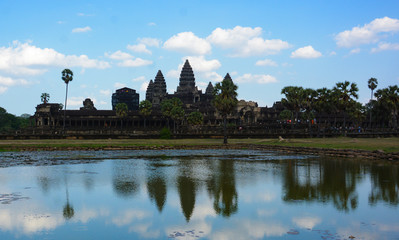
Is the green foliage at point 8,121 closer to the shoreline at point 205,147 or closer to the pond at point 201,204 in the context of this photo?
the shoreline at point 205,147

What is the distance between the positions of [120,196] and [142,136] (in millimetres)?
72216

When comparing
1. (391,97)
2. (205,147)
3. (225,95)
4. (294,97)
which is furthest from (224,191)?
(391,97)

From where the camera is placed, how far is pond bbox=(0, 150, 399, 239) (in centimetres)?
1452

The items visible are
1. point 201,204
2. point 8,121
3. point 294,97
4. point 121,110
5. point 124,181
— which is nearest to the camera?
point 201,204

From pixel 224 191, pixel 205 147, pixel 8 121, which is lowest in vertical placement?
pixel 224 191

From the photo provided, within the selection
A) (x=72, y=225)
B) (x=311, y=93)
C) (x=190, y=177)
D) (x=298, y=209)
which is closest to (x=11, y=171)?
(x=190, y=177)

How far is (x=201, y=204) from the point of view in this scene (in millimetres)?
19188

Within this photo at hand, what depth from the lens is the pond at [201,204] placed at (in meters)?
14.5

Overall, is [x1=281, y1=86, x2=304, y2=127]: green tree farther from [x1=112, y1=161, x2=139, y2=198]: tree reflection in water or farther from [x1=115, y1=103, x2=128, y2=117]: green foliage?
[x1=112, y1=161, x2=139, y2=198]: tree reflection in water

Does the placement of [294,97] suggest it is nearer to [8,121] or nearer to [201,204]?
[201,204]

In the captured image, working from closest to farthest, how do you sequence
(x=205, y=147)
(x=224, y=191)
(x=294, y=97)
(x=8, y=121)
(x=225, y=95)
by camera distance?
(x=224, y=191), (x=205, y=147), (x=225, y=95), (x=294, y=97), (x=8, y=121)

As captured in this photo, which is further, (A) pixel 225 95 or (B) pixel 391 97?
(B) pixel 391 97

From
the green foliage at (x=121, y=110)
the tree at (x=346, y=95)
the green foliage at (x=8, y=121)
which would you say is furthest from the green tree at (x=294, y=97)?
the green foliage at (x=8, y=121)

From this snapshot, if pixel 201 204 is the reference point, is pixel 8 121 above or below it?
above
